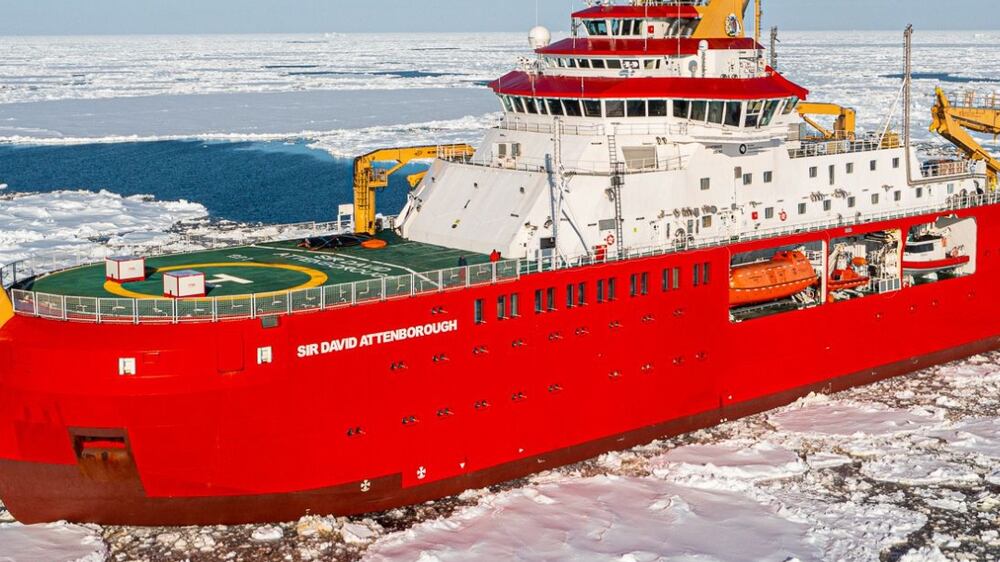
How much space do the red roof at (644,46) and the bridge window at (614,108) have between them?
1143 mm

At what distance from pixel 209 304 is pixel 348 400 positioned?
8.69 ft

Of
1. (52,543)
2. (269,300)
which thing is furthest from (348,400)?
(52,543)

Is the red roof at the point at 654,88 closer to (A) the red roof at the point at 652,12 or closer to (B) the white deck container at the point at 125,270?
(A) the red roof at the point at 652,12

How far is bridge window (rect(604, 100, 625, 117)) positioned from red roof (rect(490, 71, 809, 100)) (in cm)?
34

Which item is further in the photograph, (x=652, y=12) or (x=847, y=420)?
(x=652, y=12)

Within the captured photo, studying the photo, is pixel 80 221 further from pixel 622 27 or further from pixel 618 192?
pixel 618 192

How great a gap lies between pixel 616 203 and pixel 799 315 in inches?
217

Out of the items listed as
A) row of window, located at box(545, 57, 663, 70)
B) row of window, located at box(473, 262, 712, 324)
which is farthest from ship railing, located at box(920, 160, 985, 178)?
row of window, located at box(473, 262, 712, 324)

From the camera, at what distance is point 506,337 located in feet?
67.1

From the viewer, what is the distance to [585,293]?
2142cm

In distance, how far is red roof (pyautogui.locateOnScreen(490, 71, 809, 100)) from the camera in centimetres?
2382

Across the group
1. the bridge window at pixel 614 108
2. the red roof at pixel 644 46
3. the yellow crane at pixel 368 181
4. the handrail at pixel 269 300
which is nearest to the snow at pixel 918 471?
the handrail at pixel 269 300

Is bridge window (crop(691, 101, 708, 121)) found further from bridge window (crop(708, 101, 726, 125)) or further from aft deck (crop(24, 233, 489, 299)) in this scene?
aft deck (crop(24, 233, 489, 299))

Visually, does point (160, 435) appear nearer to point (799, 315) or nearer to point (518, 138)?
point (518, 138)
